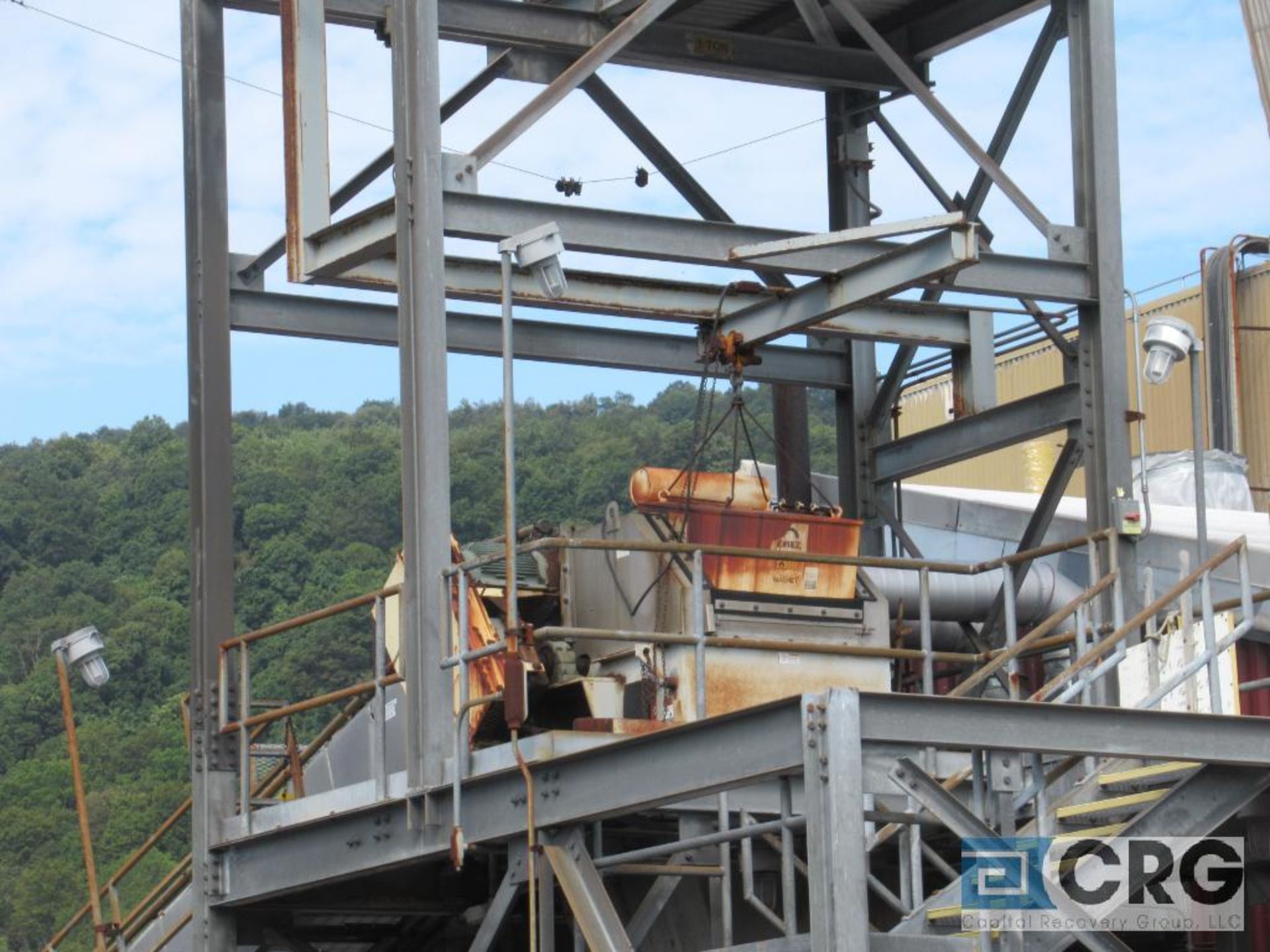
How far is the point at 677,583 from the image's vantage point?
17.5 meters

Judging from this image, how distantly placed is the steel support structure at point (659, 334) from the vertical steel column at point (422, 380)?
2cm

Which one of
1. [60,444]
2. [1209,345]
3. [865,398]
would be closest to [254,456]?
[60,444]

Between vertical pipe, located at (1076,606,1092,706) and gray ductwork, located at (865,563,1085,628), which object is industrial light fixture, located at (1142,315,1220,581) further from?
gray ductwork, located at (865,563,1085,628)

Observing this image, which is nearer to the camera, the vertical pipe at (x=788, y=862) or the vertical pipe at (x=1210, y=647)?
the vertical pipe at (x=788, y=862)

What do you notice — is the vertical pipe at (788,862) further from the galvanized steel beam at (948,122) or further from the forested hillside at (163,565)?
the forested hillside at (163,565)

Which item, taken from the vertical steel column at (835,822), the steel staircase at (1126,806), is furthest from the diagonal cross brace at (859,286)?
the vertical steel column at (835,822)

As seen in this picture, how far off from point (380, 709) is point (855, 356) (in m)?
7.36

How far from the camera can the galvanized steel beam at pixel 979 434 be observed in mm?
19062

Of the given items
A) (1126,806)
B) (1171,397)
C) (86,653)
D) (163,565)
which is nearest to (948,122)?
(1126,806)

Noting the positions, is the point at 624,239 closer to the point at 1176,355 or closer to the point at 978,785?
the point at 1176,355

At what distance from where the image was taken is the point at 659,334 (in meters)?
20.8

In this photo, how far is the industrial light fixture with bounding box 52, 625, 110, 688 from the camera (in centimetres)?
2120

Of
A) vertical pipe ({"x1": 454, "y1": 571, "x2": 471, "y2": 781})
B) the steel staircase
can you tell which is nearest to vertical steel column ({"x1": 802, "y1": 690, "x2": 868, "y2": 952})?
the steel staircase

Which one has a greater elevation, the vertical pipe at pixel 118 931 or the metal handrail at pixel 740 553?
the metal handrail at pixel 740 553
